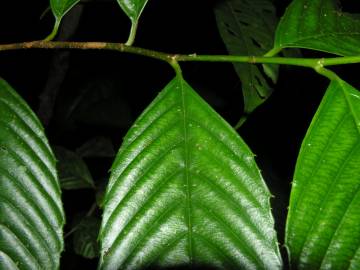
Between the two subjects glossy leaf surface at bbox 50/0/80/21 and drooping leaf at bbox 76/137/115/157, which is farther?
drooping leaf at bbox 76/137/115/157

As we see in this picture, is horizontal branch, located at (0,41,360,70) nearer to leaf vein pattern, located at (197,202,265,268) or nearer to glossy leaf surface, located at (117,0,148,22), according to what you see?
glossy leaf surface, located at (117,0,148,22)

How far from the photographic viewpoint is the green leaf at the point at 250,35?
1.06 m

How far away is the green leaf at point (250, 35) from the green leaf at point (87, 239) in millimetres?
783

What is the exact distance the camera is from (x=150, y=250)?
0.75m

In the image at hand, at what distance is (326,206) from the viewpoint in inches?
28.2

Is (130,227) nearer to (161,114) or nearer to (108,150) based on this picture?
(161,114)

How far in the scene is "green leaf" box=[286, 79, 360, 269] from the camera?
0.71 metres

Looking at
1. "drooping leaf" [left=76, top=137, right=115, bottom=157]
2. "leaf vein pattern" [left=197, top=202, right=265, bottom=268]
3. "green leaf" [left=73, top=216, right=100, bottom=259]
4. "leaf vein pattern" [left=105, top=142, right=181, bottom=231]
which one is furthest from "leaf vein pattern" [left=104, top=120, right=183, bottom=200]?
"drooping leaf" [left=76, top=137, right=115, bottom=157]

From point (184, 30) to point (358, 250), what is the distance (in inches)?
58.7

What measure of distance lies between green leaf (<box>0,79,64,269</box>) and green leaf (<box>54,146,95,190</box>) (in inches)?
31.9

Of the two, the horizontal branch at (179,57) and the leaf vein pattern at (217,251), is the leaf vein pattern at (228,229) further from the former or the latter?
the horizontal branch at (179,57)

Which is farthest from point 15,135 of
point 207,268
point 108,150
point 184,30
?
point 184,30

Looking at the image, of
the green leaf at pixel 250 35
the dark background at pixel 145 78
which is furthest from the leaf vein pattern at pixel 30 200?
the dark background at pixel 145 78

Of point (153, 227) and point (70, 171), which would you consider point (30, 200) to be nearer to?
point (153, 227)
